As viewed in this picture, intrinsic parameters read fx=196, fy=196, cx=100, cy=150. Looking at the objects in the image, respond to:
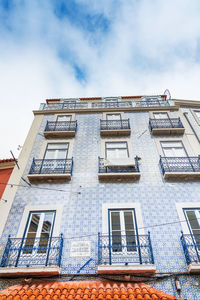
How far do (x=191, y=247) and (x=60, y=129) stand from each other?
7535 millimetres

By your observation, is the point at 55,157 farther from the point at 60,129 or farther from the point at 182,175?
the point at 182,175

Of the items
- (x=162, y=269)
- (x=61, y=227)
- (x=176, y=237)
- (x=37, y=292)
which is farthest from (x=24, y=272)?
(x=176, y=237)

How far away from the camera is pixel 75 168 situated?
8.34m

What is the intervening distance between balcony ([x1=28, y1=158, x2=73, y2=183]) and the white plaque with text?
2582 millimetres

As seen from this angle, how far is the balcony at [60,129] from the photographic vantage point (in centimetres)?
977

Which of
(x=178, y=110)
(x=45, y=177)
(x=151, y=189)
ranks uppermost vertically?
(x=178, y=110)

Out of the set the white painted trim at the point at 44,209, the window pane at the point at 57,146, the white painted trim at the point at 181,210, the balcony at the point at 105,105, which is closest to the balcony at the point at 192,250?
the white painted trim at the point at 181,210

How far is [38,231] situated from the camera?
6.32 m

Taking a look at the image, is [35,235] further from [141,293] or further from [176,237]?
[176,237]

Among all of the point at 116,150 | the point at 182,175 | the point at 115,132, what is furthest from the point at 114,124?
the point at 182,175

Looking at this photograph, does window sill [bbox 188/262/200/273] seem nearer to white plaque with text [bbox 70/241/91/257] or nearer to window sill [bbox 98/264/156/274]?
window sill [bbox 98/264/156/274]

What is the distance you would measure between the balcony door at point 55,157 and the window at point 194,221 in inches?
198

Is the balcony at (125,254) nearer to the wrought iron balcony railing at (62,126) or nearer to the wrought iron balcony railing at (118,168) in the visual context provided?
the wrought iron balcony railing at (118,168)

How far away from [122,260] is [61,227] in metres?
2.19
